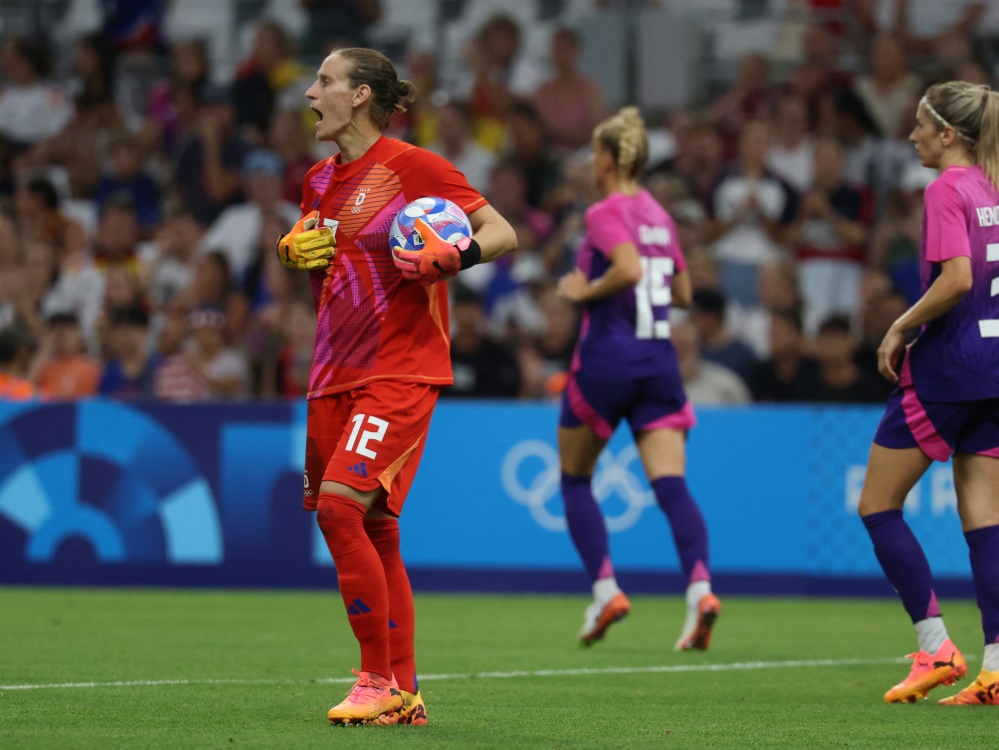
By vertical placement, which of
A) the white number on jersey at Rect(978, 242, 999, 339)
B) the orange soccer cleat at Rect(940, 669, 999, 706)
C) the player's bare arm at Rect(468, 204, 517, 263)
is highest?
the player's bare arm at Rect(468, 204, 517, 263)

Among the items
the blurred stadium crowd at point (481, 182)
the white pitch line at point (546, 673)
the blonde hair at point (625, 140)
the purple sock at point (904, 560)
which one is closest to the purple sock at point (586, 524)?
the white pitch line at point (546, 673)

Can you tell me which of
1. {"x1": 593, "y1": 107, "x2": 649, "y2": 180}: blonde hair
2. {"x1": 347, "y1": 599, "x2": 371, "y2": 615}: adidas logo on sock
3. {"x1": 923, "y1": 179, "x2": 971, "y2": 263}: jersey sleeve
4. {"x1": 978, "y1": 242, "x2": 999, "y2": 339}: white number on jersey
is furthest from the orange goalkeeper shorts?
{"x1": 593, "y1": 107, "x2": 649, "y2": 180}: blonde hair

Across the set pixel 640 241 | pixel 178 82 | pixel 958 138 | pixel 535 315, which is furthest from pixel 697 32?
pixel 958 138

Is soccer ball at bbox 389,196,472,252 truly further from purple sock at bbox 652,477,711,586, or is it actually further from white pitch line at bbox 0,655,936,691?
purple sock at bbox 652,477,711,586

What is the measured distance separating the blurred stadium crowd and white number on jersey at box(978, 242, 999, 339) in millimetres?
6621

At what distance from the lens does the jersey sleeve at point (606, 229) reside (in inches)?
350

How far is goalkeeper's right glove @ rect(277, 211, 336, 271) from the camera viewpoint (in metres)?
5.78

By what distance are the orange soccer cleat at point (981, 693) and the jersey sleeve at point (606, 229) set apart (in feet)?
10.6

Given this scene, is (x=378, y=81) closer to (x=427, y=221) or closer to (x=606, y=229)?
(x=427, y=221)

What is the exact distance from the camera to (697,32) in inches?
677

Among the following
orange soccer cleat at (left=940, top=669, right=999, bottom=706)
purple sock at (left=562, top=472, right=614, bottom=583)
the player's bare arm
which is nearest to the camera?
the player's bare arm

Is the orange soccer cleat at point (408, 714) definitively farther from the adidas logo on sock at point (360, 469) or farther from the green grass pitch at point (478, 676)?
the adidas logo on sock at point (360, 469)

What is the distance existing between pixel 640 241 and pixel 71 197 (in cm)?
1057

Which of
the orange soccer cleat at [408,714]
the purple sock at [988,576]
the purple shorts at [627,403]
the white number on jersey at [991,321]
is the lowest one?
the orange soccer cleat at [408,714]
